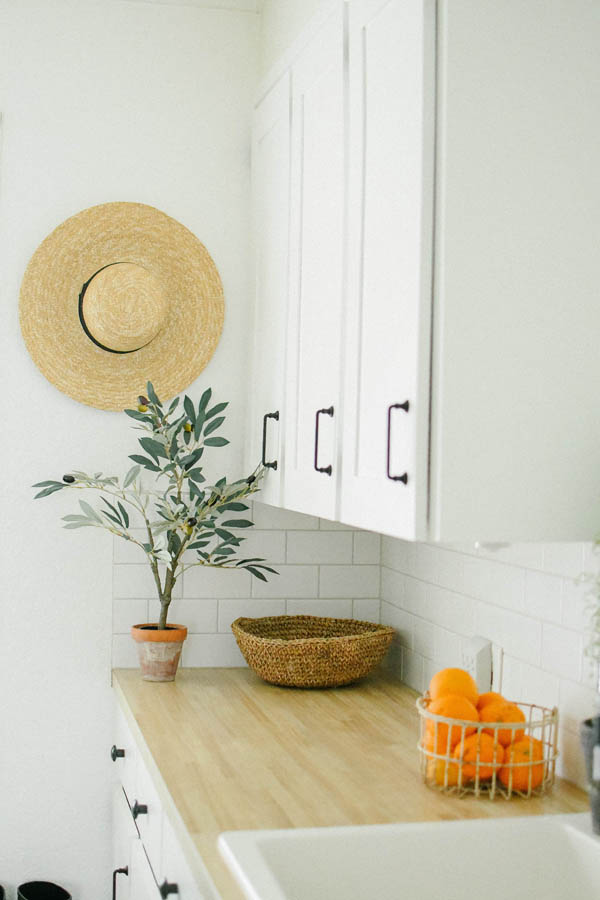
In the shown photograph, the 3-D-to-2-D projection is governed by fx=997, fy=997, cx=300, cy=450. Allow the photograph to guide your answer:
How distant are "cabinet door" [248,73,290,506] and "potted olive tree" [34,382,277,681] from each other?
0.10 metres

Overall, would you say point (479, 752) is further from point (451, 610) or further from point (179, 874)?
point (451, 610)

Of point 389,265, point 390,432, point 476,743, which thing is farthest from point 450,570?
point 389,265

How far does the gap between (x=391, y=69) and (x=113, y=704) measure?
1.79m

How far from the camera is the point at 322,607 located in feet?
9.20

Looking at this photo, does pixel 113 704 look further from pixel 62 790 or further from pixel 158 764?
pixel 158 764

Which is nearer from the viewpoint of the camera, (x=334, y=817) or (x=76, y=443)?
(x=334, y=817)

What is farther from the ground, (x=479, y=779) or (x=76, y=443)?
(x=76, y=443)

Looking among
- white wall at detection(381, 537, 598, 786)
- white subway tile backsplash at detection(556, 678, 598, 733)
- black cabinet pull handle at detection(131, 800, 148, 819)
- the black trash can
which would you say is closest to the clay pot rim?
black cabinet pull handle at detection(131, 800, 148, 819)

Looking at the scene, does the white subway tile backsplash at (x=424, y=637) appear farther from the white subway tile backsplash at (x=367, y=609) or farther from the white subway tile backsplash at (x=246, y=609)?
the white subway tile backsplash at (x=246, y=609)

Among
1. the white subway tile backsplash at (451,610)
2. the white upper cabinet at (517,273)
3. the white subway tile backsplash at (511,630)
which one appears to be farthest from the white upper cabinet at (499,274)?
the white subway tile backsplash at (451,610)

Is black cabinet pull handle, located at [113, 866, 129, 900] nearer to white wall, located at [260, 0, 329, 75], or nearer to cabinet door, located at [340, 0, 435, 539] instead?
cabinet door, located at [340, 0, 435, 539]

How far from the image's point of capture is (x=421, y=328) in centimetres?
151

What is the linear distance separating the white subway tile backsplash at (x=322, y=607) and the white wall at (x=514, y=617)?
0.70 feet

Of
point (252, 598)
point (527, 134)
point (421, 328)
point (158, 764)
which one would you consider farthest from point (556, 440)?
point (252, 598)
